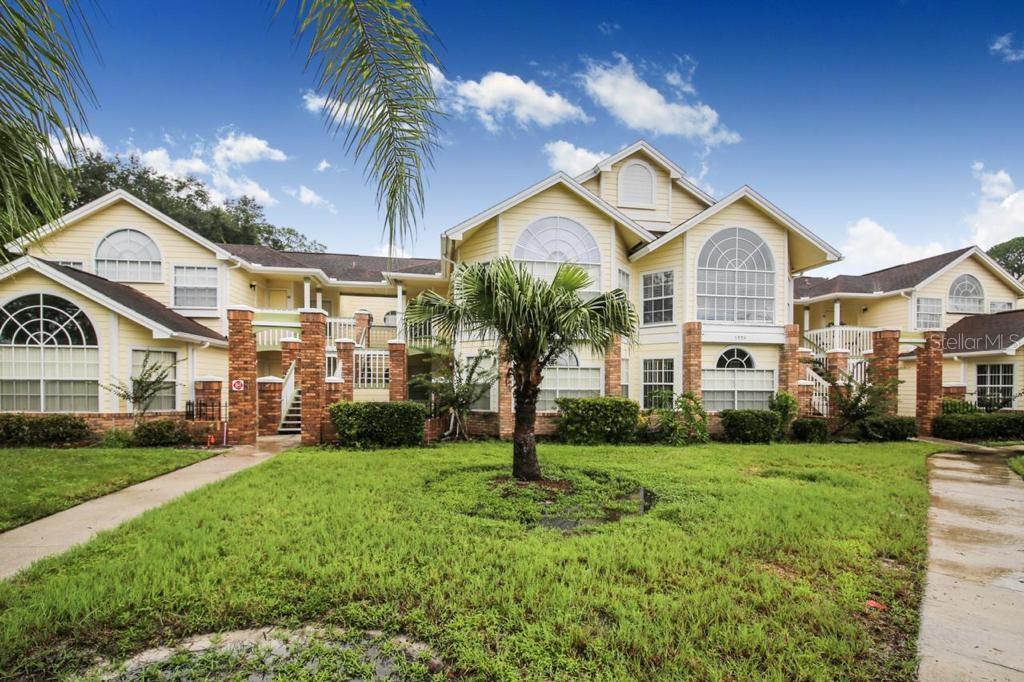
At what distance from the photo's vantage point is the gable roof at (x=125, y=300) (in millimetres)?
10977

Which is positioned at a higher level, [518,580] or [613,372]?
[613,372]

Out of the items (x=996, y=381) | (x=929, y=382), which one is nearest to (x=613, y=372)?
(x=929, y=382)

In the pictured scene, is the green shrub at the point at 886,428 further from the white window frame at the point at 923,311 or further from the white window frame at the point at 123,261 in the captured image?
the white window frame at the point at 123,261

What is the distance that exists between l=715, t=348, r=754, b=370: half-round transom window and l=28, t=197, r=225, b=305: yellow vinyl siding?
55.4 feet

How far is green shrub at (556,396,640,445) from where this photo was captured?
38.8 ft

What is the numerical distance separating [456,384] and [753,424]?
8.15 metres

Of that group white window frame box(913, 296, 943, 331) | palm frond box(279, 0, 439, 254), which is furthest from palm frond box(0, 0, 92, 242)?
white window frame box(913, 296, 943, 331)

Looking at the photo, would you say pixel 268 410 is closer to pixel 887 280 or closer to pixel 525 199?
pixel 525 199

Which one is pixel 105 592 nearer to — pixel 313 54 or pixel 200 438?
pixel 313 54

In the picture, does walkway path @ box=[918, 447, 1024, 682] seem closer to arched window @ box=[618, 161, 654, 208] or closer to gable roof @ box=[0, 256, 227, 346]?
arched window @ box=[618, 161, 654, 208]

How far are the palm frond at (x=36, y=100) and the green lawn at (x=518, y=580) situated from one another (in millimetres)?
2766

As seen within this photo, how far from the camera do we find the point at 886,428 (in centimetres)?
1299

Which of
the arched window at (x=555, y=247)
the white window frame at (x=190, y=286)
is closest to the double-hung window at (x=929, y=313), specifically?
the arched window at (x=555, y=247)

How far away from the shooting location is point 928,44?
11.0 meters
